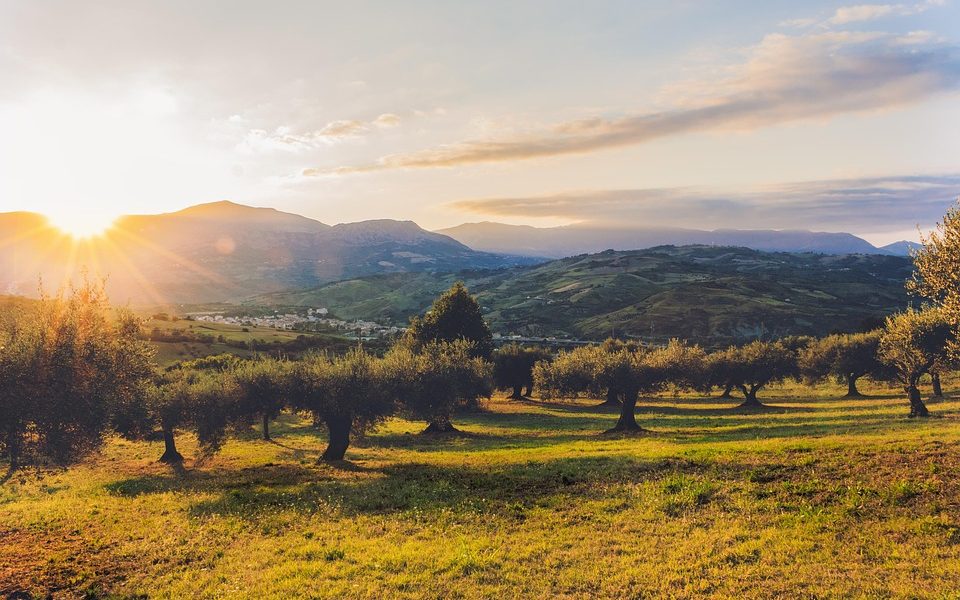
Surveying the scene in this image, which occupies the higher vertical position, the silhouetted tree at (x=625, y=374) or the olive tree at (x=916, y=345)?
the olive tree at (x=916, y=345)

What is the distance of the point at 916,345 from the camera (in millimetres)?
59656

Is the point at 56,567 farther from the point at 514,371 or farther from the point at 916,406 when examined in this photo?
the point at 514,371

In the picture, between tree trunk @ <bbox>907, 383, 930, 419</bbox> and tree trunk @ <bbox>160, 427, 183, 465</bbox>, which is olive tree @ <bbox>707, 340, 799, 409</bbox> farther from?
tree trunk @ <bbox>160, 427, 183, 465</bbox>

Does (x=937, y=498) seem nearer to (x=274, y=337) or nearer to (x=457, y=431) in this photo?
(x=457, y=431)

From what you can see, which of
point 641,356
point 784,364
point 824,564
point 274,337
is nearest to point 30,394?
point 824,564

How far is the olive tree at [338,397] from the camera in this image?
45.0 metres

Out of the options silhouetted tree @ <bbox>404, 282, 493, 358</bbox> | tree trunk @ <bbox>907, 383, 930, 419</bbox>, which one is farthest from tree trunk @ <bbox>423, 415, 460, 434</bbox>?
tree trunk @ <bbox>907, 383, 930, 419</bbox>

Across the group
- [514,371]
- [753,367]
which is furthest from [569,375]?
[753,367]

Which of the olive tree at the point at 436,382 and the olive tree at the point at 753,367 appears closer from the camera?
the olive tree at the point at 436,382

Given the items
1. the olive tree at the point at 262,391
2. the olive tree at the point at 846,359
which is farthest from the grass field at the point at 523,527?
the olive tree at the point at 846,359

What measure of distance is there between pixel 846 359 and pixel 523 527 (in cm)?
8203

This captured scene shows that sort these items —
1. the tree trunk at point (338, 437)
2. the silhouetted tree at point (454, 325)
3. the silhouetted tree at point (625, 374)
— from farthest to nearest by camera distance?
the silhouetted tree at point (454, 325) < the silhouetted tree at point (625, 374) < the tree trunk at point (338, 437)

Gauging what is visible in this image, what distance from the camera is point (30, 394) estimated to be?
3634 centimetres

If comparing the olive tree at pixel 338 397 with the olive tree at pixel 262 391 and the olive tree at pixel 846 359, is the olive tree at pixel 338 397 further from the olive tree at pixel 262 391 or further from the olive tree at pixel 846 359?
the olive tree at pixel 846 359
